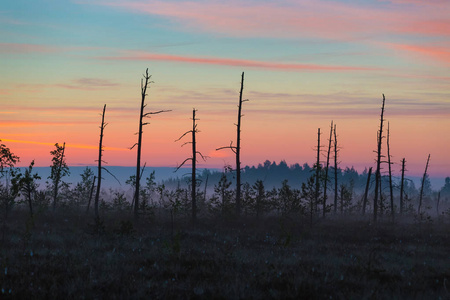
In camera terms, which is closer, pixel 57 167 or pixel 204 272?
pixel 204 272

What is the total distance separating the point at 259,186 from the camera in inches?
1486

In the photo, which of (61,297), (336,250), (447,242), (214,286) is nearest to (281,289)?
(214,286)

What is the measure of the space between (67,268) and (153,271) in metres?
2.57

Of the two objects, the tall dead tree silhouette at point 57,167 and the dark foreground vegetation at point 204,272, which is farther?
the tall dead tree silhouette at point 57,167

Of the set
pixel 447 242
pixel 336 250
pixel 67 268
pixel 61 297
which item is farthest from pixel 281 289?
pixel 447 242

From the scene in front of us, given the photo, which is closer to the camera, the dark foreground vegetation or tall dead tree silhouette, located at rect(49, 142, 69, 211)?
the dark foreground vegetation

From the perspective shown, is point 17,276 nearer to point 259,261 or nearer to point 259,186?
point 259,261

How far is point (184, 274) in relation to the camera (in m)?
13.3

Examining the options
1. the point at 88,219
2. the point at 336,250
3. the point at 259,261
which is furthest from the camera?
the point at 88,219

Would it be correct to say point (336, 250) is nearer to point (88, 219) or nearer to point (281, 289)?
point (281, 289)

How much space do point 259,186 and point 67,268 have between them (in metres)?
25.4

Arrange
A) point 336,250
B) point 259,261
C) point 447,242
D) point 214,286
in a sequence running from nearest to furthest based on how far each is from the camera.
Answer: point 214,286, point 259,261, point 336,250, point 447,242

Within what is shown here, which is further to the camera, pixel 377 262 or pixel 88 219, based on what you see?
pixel 88 219

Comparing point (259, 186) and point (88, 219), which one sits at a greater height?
point (259, 186)
